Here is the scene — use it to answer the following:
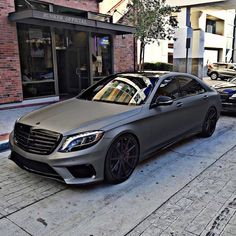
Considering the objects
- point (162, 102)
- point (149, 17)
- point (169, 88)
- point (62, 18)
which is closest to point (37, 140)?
point (162, 102)

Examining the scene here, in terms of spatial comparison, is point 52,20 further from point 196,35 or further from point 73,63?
point 196,35

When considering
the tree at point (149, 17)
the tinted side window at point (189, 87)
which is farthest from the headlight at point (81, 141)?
the tree at point (149, 17)

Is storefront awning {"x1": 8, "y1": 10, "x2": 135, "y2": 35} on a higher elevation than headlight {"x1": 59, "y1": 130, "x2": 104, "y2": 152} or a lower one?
higher

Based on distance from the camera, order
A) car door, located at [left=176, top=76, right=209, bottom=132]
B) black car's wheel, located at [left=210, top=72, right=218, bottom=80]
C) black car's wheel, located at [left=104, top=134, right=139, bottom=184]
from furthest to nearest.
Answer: black car's wheel, located at [left=210, top=72, right=218, bottom=80]
car door, located at [left=176, top=76, right=209, bottom=132]
black car's wheel, located at [left=104, top=134, right=139, bottom=184]

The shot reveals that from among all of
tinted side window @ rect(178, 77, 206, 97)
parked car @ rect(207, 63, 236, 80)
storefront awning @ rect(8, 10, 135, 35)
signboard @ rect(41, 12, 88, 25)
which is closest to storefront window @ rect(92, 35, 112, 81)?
storefront awning @ rect(8, 10, 135, 35)

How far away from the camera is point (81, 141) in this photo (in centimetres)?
322

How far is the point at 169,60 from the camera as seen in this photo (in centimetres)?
2850

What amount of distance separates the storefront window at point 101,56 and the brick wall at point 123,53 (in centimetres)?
34

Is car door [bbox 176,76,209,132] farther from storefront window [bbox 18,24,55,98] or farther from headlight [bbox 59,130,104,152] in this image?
storefront window [bbox 18,24,55,98]

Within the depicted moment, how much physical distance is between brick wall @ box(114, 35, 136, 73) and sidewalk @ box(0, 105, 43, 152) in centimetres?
516

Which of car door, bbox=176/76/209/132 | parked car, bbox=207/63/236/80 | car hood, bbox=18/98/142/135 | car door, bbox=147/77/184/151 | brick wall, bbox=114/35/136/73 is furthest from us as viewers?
parked car, bbox=207/63/236/80

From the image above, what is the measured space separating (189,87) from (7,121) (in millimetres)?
4601

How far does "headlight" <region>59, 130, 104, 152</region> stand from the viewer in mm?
3178

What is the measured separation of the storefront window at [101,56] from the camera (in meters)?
11.7
